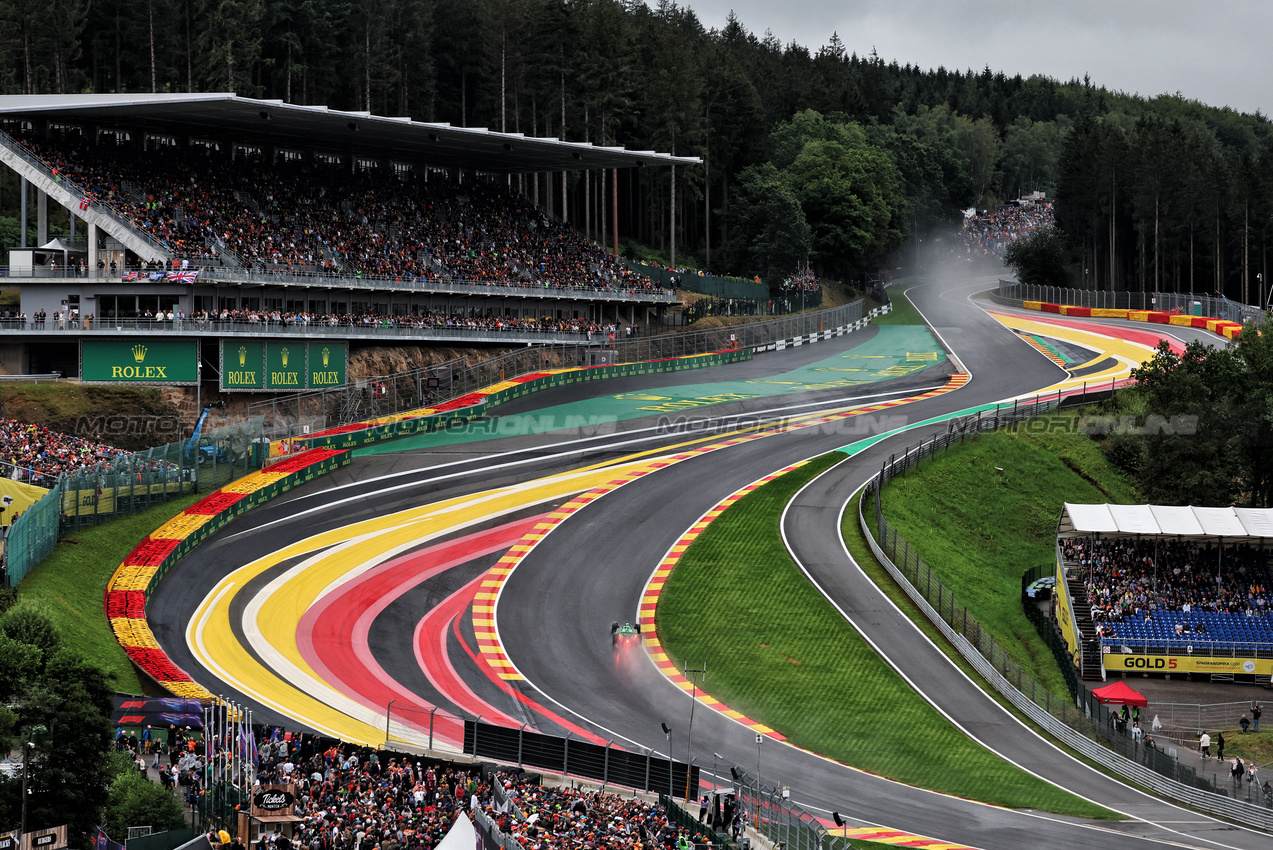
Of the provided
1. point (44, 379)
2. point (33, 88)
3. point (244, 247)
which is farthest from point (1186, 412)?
point (33, 88)

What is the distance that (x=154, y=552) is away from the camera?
125 ft

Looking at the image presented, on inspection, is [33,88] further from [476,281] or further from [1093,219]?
[1093,219]

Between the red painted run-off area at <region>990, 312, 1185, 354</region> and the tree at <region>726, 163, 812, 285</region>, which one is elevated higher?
the tree at <region>726, 163, 812, 285</region>

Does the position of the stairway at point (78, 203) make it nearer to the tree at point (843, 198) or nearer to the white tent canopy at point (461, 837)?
the white tent canopy at point (461, 837)

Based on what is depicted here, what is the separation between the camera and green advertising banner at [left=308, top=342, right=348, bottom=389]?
56312 millimetres

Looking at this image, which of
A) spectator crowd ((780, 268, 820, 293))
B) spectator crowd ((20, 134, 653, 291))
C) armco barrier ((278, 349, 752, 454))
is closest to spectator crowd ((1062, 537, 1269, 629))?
armco barrier ((278, 349, 752, 454))

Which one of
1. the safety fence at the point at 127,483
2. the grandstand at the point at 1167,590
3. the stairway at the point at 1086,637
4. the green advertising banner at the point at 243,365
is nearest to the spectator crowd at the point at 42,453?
the safety fence at the point at 127,483

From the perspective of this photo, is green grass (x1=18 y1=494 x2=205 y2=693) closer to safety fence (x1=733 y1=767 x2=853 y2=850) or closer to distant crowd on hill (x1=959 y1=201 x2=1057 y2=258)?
safety fence (x1=733 y1=767 x2=853 y2=850)

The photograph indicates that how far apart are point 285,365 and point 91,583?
70.3 ft

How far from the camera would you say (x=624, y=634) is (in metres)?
35.9

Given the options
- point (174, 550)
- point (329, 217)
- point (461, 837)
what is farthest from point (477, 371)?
point (461, 837)

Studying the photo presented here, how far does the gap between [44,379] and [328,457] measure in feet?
40.4

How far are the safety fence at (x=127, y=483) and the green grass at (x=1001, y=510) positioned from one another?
2322 centimetres

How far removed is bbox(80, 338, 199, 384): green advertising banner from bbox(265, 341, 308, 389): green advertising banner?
3062 mm
